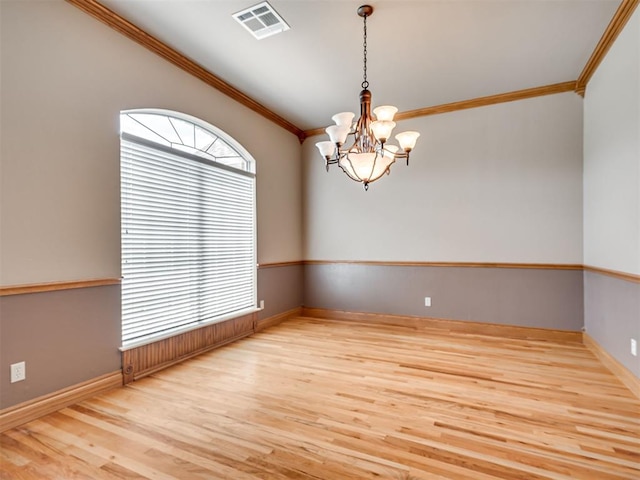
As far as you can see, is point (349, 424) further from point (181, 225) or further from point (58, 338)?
point (181, 225)

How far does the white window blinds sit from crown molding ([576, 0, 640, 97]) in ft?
12.4

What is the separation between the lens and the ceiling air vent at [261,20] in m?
2.54

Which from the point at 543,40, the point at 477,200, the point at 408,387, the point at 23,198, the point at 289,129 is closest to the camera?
the point at 23,198

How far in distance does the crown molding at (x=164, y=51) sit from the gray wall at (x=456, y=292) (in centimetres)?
259

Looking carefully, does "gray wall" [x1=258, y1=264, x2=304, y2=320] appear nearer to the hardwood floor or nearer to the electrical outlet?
the hardwood floor

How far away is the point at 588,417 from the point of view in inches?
84.4

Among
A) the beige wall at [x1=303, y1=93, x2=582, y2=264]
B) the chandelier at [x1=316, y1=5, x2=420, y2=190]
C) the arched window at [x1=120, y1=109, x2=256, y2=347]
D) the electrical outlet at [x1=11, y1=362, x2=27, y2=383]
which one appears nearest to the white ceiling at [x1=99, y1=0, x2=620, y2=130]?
the chandelier at [x1=316, y1=5, x2=420, y2=190]

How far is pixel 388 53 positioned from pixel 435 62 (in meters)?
0.53

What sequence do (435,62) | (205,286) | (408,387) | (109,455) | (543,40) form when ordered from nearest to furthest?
(109,455) → (408,387) → (543,40) → (435,62) → (205,286)

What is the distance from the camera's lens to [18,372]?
82.5 inches

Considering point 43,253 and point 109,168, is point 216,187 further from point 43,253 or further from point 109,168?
point 43,253

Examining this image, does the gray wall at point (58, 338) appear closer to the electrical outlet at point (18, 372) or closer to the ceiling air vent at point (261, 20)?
the electrical outlet at point (18, 372)

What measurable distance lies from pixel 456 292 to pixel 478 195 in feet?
4.23

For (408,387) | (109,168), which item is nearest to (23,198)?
(109,168)
